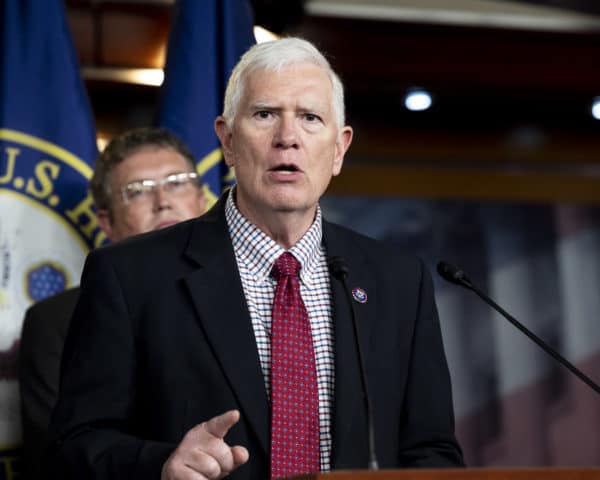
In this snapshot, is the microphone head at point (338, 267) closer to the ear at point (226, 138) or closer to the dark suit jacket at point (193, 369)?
the dark suit jacket at point (193, 369)

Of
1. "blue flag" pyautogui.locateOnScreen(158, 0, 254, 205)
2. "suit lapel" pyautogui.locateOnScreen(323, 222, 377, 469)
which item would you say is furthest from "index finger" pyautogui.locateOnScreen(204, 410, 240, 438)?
"blue flag" pyautogui.locateOnScreen(158, 0, 254, 205)

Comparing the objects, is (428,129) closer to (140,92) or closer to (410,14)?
(410,14)

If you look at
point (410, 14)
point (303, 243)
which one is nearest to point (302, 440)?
point (303, 243)

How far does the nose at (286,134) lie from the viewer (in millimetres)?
2188

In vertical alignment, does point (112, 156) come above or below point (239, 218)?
above

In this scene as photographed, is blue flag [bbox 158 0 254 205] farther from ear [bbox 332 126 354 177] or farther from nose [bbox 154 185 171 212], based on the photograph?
ear [bbox 332 126 354 177]

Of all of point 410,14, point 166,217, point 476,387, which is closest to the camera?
point 166,217

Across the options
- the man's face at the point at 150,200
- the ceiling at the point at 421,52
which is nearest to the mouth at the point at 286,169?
the man's face at the point at 150,200

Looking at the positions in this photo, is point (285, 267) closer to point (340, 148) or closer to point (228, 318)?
point (228, 318)

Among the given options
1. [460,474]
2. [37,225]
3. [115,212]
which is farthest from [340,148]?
[37,225]

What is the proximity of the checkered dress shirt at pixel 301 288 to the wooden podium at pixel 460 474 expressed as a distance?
53cm

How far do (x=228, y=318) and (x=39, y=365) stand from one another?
120cm

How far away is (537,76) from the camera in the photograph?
5.75 meters

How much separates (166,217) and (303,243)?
116 cm
